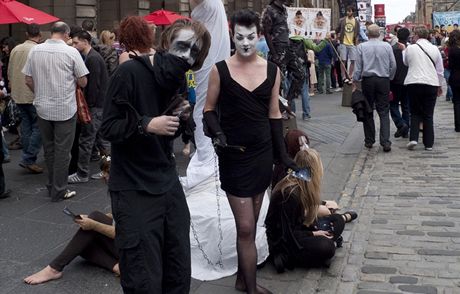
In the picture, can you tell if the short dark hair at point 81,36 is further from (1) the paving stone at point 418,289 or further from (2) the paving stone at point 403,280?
(1) the paving stone at point 418,289

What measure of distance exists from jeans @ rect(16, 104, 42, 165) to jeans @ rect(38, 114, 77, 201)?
1381 millimetres

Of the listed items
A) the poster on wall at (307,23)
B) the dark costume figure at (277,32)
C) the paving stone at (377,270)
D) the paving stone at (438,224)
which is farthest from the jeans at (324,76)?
the paving stone at (377,270)

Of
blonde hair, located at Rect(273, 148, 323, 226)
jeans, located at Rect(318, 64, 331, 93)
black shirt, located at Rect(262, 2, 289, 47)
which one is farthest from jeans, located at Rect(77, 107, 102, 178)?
jeans, located at Rect(318, 64, 331, 93)

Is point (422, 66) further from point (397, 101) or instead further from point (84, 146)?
point (84, 146)

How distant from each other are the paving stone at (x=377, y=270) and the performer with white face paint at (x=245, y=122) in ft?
4.05

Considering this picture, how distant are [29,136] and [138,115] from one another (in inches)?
246

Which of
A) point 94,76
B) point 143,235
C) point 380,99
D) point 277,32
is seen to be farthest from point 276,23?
point 143,235

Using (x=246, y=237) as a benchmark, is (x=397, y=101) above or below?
above

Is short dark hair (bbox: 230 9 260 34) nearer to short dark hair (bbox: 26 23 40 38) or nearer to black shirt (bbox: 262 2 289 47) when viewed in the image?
black shirt (bbox: 262 2 289 47)

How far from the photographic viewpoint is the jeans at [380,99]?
33.1 ft

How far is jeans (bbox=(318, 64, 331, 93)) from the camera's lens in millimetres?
19312

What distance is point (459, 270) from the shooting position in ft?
15.9

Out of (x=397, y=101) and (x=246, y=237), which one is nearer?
(x=246, y=237)

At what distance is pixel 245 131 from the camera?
4047 mm
